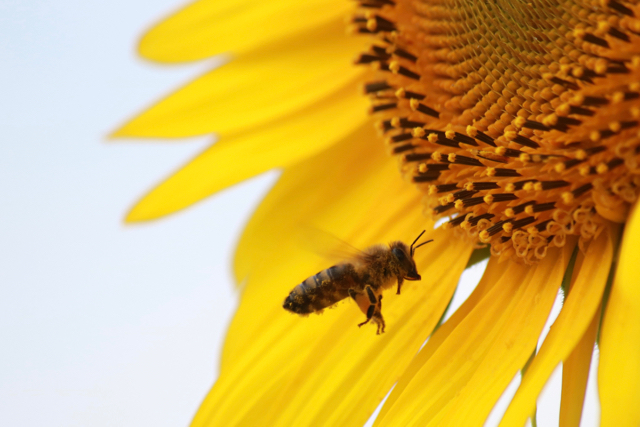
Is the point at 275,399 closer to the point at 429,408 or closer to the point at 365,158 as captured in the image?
the point at 429,408

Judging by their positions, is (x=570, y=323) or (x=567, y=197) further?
(x=567, y=197)

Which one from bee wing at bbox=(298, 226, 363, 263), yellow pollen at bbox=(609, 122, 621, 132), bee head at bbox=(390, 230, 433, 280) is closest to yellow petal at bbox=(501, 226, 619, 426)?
yellow pollen at bbox=(609, 122, 621, 132)

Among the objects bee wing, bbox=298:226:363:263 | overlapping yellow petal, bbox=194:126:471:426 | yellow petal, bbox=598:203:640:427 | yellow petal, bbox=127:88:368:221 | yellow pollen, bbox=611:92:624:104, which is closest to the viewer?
yellow petal, bbox=598:203:640:427

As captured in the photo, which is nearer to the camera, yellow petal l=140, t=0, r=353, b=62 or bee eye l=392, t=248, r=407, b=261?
bee eye l=392, t=248, r=407, b=261

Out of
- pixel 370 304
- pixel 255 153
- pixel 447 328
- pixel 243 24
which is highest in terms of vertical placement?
pixel 243 24

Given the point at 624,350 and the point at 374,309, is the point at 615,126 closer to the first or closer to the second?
the point at 624,350

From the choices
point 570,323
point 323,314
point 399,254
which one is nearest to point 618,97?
point 570,323

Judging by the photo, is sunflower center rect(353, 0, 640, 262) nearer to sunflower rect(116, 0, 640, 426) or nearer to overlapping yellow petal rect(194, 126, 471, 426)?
sunflower rect(116, 0, 640, 426)

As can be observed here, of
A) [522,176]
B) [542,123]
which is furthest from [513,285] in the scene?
[542,123]
